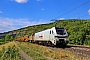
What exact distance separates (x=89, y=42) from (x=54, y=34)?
18917 millimetres

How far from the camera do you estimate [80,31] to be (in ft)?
181

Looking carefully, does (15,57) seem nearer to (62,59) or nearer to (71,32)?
(62,59)

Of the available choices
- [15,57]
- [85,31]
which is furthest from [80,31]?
[15,57]

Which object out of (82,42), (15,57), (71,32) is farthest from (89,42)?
(15,57)

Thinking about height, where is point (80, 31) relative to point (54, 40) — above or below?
above

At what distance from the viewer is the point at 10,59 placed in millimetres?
18250

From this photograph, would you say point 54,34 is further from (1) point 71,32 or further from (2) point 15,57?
(1) point 71,32

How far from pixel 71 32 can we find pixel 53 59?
140 feet

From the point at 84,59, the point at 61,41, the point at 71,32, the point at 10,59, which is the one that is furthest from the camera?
the point at 71,32

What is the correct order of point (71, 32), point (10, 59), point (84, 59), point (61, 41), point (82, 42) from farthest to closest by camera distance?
point (71, 32) → point (82, 42) → point (61, 41) → point (10, 59) → point (84, 59)

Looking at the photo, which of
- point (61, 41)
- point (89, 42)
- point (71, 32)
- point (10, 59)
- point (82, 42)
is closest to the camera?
point (10, 59)

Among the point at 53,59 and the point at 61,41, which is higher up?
the point at 61,41

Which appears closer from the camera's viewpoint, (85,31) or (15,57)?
(15,57)

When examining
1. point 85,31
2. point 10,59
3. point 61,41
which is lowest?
point 10,59
